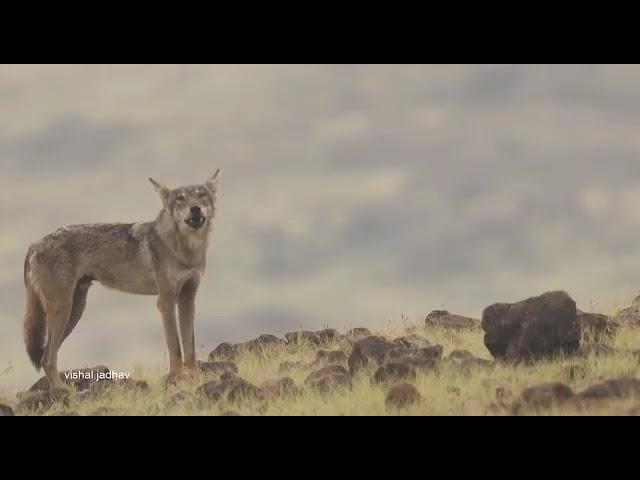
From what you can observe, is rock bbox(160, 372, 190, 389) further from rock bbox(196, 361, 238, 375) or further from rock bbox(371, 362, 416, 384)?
rock bbox(371, 362, 416, 384)

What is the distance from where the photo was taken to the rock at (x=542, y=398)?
39.3 ft

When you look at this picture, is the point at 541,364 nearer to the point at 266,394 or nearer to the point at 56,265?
the point at 266,394

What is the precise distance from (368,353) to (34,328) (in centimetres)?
571

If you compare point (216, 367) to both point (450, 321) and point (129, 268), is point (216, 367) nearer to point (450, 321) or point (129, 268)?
point (129, 268)

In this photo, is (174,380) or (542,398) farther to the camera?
(174,380)

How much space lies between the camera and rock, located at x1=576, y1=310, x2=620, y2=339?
17.0 meters

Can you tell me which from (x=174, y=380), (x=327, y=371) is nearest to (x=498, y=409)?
(x=327, y=371)

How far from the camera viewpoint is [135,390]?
17.0 m

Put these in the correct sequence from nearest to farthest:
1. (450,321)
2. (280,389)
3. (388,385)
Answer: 1. (388,385)
2. (280,389)
3. (450,321)

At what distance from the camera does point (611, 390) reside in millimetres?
12156

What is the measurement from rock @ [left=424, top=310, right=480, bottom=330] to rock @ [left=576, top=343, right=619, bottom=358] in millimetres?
4615

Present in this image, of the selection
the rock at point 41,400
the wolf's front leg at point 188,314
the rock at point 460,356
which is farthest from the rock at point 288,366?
the rock at point 41,400

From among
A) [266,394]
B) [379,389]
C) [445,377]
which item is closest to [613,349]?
[445,377]

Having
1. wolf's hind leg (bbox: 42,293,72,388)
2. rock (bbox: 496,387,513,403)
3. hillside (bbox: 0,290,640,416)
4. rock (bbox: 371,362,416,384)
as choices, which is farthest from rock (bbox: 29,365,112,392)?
rock (bbox: 496,387,513,403)
